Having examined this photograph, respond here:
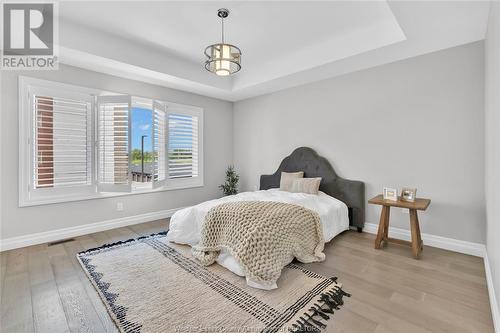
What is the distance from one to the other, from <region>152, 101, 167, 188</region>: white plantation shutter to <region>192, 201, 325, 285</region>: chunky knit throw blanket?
2.01m

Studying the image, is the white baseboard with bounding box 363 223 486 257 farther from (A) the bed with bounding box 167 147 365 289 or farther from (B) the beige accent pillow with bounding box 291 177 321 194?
(B) the beige accent pillow with bounding box 291 177 321 194

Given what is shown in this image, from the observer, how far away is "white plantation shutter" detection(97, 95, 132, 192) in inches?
146

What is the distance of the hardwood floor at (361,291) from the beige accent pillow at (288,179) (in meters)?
1.31

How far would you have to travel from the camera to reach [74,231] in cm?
351

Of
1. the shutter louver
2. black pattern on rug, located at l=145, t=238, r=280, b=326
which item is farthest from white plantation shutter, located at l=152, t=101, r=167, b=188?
black pattern on rug, located at l=145, t=238, r=280, b=326

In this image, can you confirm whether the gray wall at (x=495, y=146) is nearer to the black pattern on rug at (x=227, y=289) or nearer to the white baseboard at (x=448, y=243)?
the white baseboard at (x=448, y=243)

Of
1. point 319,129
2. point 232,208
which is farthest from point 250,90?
point 232,208

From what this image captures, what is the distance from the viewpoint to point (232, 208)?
8.72 feet

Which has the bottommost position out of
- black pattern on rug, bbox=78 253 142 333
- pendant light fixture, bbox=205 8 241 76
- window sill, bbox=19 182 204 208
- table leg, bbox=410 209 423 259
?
black pattern on rug, bbox=78 253 142 333

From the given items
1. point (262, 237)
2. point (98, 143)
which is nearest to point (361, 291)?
point (262, 237)

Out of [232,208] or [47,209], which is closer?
[232,208]

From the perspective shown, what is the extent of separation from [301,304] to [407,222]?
7.42 feet

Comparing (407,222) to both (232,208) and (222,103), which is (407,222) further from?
(222,103)

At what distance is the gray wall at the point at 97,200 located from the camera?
3.02m
